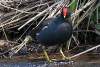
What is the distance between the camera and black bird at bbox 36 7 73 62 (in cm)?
574

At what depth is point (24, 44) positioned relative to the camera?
631 centimetres

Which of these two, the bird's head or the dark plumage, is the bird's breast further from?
the bird's head

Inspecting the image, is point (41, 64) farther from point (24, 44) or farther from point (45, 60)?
point (24, 44)

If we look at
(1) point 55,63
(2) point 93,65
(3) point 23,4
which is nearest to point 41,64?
(1) point 55,63

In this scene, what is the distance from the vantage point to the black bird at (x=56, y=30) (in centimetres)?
574

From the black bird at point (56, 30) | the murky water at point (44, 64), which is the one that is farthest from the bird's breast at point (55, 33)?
the murky water at point (44, 64)

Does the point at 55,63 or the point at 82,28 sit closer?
the point at 55,63

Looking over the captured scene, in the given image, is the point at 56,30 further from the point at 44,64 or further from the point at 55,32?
the point at 44,64

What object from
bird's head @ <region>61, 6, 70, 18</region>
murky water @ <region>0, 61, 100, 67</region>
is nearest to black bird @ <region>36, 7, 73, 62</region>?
bird's head @ <region>61, 6, 70, 18</region>

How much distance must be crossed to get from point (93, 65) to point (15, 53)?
1.50 meters

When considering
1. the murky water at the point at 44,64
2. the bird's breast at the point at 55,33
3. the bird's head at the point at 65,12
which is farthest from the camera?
Result: the bird's head at the point at 65,12

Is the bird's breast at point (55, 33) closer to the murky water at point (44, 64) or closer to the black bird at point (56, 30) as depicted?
the black bird at point (56, 30)

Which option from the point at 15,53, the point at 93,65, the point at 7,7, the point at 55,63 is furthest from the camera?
the point at 7,7

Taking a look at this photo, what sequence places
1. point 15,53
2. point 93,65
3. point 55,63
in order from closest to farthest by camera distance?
point 93,65 < point 55,63 < point 15,53
